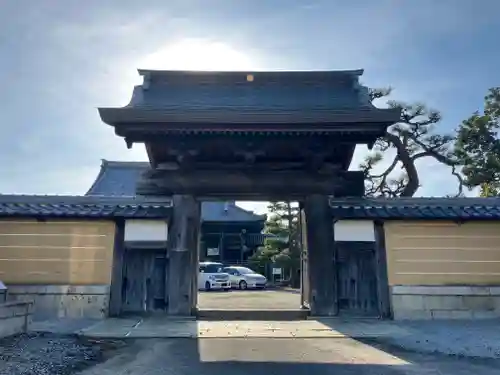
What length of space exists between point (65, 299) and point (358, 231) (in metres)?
5.96

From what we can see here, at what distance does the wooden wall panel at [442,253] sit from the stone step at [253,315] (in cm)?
195

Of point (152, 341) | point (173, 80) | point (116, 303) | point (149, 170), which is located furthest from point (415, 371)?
point (173, 80)

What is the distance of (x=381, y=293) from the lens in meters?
8.46

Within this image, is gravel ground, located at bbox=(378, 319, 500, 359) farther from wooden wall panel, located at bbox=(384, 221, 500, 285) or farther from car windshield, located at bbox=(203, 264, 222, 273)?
car windshield, located at bbox=(203, 264, 222, 273)

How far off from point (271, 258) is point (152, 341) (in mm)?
17691

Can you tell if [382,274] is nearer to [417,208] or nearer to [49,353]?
[417,208]

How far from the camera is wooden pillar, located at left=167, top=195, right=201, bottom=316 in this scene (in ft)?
27.4

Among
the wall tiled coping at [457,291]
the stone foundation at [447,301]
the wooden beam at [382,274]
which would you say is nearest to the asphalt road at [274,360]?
the wooden beam at [382,274]

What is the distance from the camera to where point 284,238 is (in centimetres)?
2273

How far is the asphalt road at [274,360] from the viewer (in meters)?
4.25

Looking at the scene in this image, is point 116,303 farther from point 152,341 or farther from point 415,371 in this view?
Answer: point 415,371

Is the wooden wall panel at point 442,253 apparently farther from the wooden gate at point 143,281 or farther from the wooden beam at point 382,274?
the wooden gate at point 143,281

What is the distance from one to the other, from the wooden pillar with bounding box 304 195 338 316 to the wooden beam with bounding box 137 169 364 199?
295 mm

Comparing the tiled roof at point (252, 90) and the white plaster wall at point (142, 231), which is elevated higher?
the tiled roof at point (252, 90)
